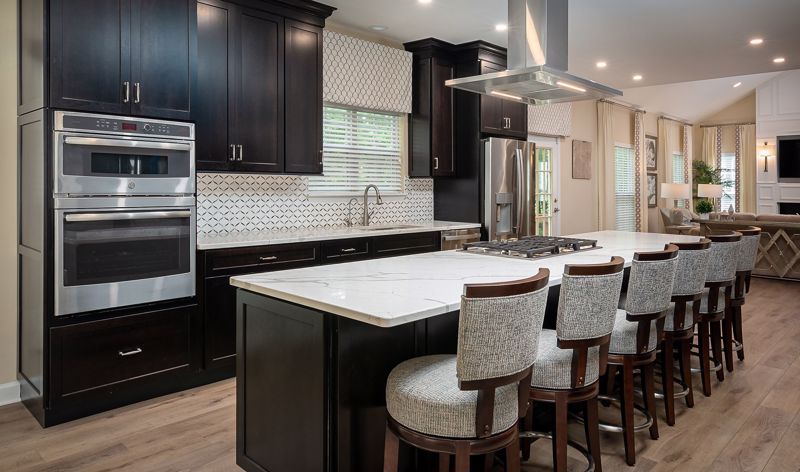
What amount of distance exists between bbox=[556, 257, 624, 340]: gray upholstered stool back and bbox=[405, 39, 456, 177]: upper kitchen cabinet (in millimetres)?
3544

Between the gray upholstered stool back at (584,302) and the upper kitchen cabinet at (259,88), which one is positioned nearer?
the gray upholstered stool back at (584,302)

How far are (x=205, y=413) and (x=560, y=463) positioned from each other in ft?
6.43

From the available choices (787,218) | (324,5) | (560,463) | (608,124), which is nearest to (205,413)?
(560,463)

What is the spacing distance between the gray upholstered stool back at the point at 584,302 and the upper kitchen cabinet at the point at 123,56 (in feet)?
8.14

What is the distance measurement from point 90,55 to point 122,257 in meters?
1.08

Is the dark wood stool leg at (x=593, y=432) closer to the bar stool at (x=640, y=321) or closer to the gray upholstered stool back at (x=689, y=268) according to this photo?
the bar stool at (x=640, y=321)

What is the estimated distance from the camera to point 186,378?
11.5ft

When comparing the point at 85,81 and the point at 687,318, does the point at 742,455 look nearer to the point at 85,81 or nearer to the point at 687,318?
the point at 687,318

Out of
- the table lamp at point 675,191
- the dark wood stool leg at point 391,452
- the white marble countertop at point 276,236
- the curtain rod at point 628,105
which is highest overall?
the curtain rod at point 628,105

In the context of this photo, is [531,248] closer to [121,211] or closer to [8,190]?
[121,211]

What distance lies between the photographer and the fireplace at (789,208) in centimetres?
1105

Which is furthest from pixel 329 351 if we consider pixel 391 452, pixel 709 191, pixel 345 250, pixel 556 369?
pixel 709 191

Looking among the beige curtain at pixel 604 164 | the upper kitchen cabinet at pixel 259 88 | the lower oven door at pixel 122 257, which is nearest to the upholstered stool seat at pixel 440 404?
the lower oven door at pixel 122 257

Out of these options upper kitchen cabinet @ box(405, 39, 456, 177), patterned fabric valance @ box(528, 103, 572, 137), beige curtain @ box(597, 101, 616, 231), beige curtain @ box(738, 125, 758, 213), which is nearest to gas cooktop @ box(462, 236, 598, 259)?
upper kitchen cabinet @ box(405, 39, 456, 177)
